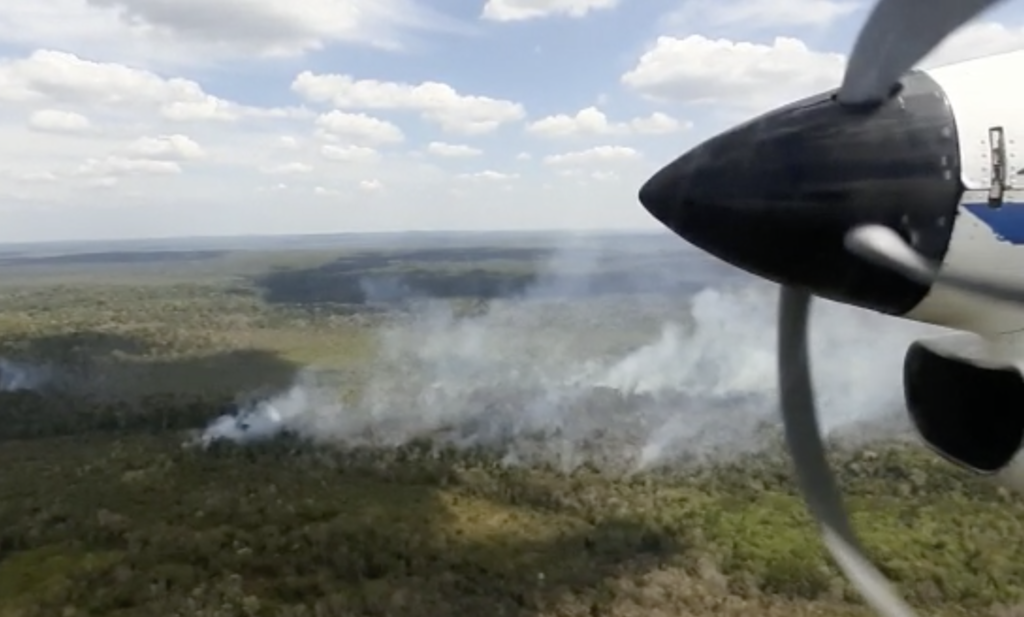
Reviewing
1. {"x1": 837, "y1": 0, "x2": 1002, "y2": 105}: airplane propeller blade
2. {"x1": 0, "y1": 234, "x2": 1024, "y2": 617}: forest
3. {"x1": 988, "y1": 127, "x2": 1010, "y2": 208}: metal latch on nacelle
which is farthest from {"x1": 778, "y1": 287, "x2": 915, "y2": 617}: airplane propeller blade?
{"x1": 0, "y1": 234, "x2": 1024, "y2": 617}: forest

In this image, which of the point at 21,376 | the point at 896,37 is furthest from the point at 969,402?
the point at 21,376

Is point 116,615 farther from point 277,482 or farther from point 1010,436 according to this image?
point 1010,436

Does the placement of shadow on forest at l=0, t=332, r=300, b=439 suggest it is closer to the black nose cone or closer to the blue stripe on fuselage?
the black nose cone

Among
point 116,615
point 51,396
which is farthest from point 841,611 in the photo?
point 51,396

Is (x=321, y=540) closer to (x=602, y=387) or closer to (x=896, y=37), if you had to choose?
(x=896, y=37)

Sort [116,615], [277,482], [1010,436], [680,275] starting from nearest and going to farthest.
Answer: [1010,436]
[116,615]
[277,482]
[680,275]

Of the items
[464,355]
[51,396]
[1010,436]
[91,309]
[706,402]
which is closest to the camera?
[1010,436]

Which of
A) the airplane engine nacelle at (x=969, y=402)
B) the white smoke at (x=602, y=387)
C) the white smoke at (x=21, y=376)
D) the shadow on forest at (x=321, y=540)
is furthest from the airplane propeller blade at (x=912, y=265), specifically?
the white smoke at (x=21, y=376)
